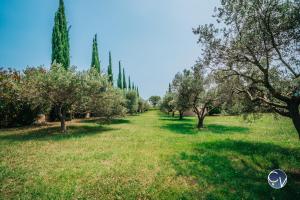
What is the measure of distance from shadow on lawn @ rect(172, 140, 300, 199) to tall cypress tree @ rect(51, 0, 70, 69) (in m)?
29.9

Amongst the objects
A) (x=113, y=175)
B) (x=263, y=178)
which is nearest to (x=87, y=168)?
(x=113, y=175)

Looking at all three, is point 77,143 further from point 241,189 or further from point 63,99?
point 241,189

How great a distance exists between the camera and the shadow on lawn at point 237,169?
7719mm

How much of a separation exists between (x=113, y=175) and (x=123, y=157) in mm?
2806

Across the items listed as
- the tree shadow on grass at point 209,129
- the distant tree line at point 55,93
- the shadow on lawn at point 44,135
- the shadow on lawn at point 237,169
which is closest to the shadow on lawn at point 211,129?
the tree shadow on grass at point 209,129

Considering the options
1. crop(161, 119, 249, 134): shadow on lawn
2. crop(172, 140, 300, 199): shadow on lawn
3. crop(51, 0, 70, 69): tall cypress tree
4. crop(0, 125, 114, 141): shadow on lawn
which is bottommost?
crop(172, 140, 300, 199): shadow on lawn

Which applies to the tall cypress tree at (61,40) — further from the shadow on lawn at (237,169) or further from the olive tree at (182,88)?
the shadow on lawn at (237,169)

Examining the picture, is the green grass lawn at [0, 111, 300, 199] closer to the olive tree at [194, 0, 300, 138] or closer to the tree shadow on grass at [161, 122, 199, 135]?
the olive tree at [194, 0, 300, 138]

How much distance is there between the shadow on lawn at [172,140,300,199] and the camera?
772cm

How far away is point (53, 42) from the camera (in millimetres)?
37250

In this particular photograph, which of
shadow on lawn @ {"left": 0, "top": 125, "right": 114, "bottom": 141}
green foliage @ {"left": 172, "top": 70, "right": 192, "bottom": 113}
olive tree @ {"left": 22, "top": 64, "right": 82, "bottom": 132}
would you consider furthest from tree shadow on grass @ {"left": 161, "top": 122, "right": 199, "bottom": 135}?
olive tree @ {"left": 22, "top": 64, "right": 82, "bottom": 132}

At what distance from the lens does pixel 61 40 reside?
37750 millimetres

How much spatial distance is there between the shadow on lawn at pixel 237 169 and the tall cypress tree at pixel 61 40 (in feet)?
98.0

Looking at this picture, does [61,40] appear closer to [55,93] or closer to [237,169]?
[55,93]
